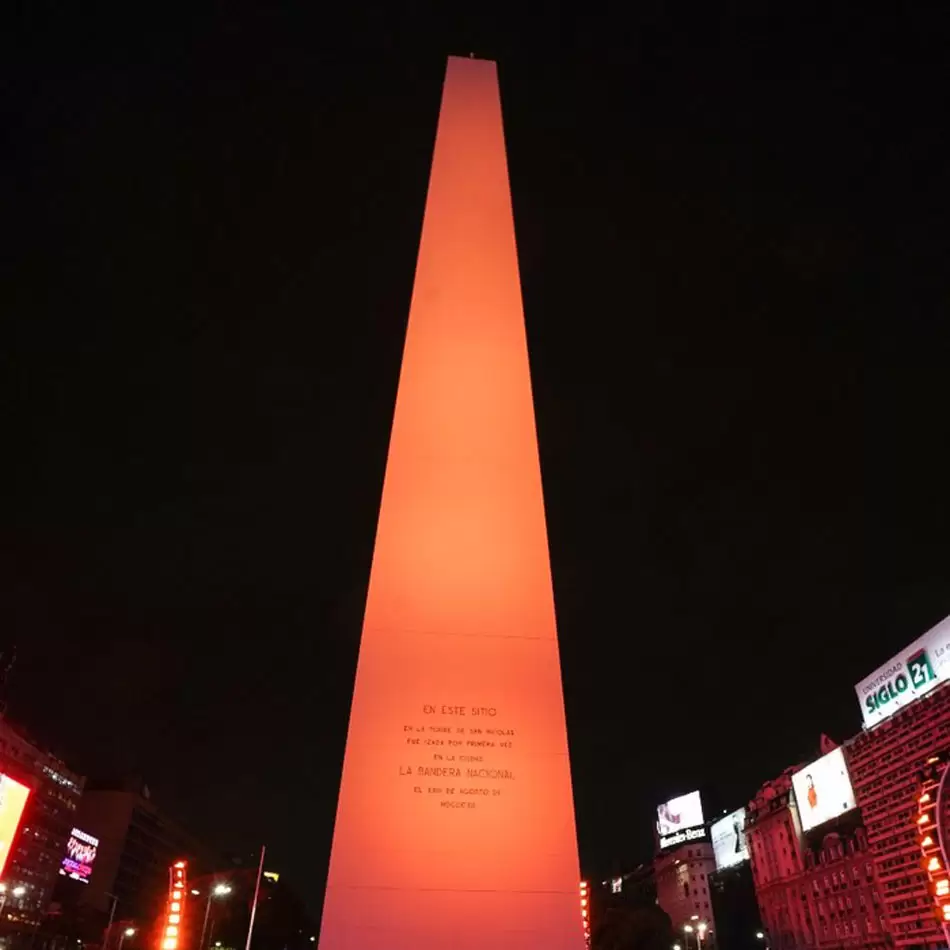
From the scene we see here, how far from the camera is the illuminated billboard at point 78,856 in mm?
67125

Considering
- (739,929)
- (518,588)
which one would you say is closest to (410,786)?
(518,588)

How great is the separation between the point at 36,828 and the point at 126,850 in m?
15.4

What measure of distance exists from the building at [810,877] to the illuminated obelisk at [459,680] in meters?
55.2

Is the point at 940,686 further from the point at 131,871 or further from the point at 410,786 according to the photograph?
the point at 131,871

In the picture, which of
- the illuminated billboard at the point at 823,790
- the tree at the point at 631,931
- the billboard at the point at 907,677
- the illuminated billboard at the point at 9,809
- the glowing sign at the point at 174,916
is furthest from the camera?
the illuminated billboard at the point at 823,790

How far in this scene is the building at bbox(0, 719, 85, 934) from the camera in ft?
203

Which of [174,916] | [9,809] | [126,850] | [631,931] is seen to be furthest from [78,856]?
[174,916]

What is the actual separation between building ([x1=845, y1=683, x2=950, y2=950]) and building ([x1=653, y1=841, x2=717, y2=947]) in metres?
30.5

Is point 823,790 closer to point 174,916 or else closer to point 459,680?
point 174,916

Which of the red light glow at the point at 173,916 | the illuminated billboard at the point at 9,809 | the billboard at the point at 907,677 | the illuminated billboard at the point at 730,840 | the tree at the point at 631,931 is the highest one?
the billboard at the point at 907,677

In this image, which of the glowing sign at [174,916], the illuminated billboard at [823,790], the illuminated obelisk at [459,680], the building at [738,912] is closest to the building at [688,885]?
the building at [738,912]

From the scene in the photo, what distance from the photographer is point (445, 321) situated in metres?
10.7

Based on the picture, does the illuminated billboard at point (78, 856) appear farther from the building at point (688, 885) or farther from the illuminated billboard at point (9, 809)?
the building at point (688, 885)

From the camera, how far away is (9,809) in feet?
107
